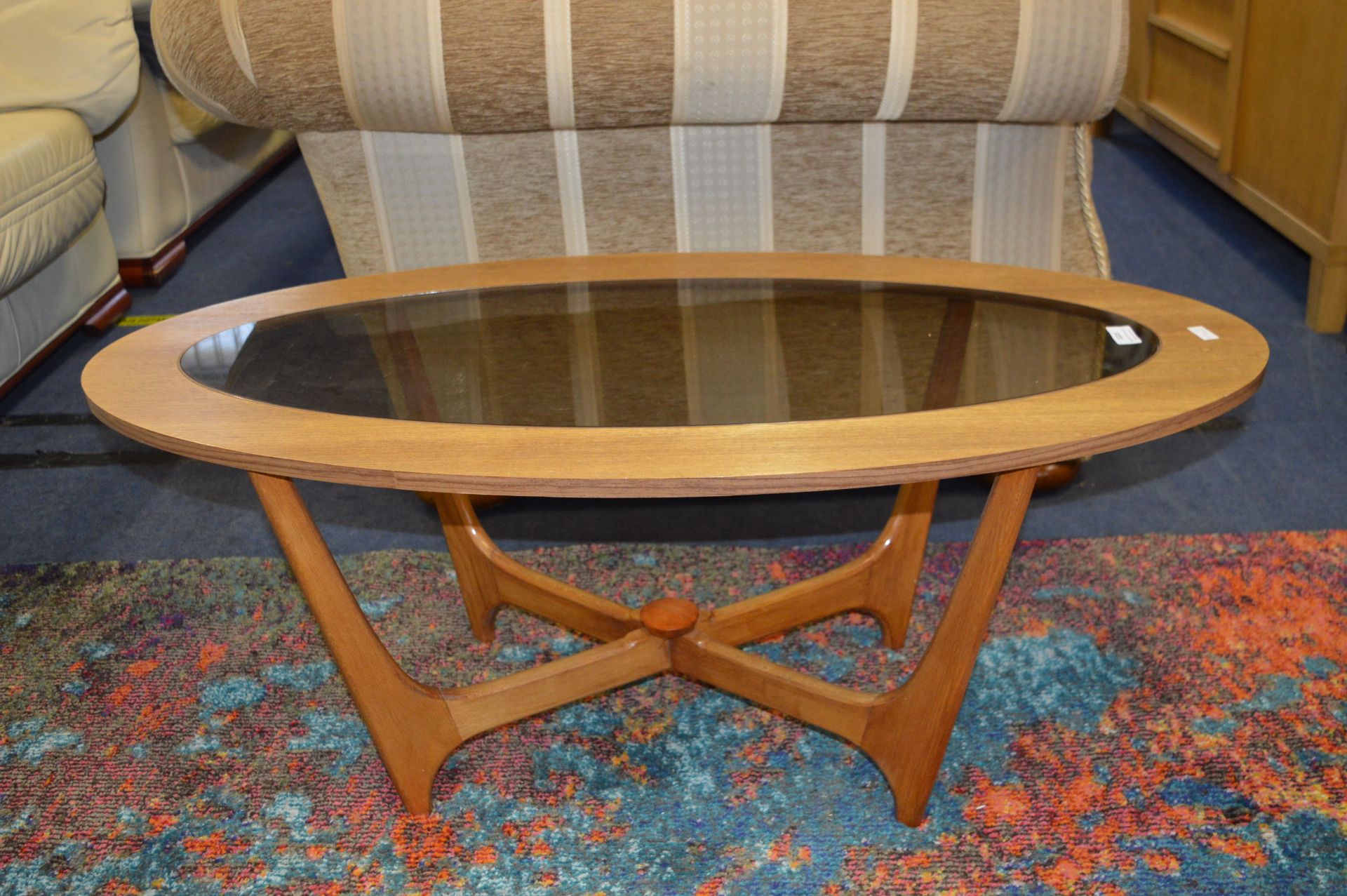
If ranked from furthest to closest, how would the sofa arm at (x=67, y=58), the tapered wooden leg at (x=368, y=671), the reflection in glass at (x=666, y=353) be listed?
the sofa arm at (x=67, y=58) < the tapered wooden leg at (x=368, y=671) < the reflection in glass at (x=666, y=353)

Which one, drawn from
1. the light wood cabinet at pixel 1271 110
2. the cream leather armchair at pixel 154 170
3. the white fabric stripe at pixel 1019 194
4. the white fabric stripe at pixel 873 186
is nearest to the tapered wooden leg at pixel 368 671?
the white fabric stripe at pixel 873 186

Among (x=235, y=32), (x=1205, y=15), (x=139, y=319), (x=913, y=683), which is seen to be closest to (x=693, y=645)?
(x=913, y=683)

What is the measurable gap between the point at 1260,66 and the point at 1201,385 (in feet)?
6.31

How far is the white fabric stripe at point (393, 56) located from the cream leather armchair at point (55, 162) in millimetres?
844

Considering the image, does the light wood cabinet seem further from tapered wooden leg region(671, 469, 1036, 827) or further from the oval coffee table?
tapered wooden leg region(671, 469, 1036, 827)

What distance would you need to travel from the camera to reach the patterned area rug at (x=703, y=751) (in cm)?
120

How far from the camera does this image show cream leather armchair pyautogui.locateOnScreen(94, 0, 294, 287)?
8.82ft

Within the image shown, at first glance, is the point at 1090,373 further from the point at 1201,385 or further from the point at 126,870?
the point at 126,870

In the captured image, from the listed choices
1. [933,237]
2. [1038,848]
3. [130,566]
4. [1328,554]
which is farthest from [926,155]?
[130,566]

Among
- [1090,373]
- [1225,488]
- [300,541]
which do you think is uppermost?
[1090,373]

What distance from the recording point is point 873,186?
65.1 inches

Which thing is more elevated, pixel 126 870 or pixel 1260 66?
pixel 1260 66

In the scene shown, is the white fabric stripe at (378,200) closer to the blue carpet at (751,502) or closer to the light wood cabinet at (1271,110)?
the blue carpet at (751,502)

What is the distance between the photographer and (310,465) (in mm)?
946
